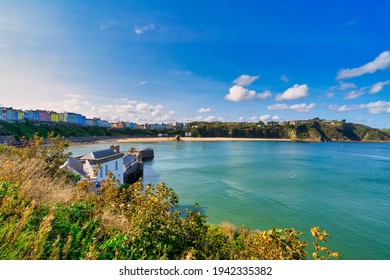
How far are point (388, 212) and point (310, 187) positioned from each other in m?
11.5

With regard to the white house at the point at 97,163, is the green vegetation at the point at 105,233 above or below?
above

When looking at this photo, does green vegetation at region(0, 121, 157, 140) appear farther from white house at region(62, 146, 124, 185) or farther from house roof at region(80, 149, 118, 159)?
white house at region(62, 146, 124, 185)

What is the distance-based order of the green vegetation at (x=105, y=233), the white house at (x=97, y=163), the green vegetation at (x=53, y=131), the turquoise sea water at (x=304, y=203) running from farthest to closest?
the green vegetation at (x=53, y=131)
the white house at (x=97, y=163)
the turquoise sea water at (x=304, y=203)
the green vegetation at (x=105, y=233)

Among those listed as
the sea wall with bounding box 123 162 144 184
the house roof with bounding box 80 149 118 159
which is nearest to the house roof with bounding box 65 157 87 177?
the house roof with bounding box 80 149 118 159

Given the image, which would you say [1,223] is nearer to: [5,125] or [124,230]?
[124,230]

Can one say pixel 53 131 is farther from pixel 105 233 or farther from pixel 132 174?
pixel 105 233

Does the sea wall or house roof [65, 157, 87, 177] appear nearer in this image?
house roof [65, 157, 87, 177]

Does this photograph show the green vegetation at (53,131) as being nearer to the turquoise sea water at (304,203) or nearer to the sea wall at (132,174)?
the sea wall at (132,174)

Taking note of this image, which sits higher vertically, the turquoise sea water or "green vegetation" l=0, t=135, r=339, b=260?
"green vegetation" l=0, t=135, r=339, b=260

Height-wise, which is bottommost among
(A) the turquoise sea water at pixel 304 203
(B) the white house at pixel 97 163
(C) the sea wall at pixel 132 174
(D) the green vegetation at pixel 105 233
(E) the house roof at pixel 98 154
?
(A) the turquoise sea water at pixel 304 203

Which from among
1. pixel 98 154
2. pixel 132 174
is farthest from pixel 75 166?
pixel 132 174

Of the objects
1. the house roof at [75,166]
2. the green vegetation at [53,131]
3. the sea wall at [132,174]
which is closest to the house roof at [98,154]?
the house roof at [75,166]

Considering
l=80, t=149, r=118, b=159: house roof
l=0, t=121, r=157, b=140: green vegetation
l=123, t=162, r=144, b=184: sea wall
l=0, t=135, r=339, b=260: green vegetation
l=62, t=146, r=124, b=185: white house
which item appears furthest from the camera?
l=0, t=121, r=157, b=140: green vegetation

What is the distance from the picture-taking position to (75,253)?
13.1ft
